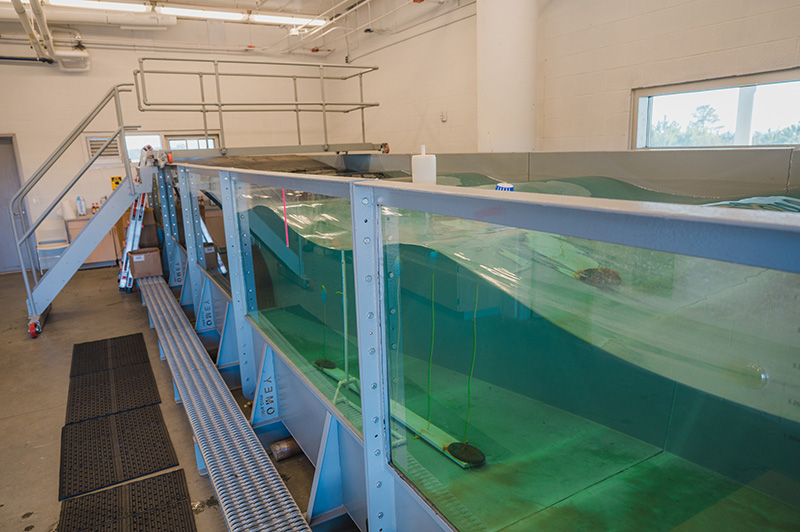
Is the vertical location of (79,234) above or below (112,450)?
above

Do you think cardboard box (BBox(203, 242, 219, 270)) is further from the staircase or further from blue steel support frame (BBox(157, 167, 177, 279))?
blue steel support frame (BBox(157, 167, 177, 279))

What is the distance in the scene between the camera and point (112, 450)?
2.59 m

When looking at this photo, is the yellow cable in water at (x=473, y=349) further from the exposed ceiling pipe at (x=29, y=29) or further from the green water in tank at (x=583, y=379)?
the exposed ceiling pipe at (x=29, y=29)

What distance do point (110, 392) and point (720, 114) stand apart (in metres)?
5.07

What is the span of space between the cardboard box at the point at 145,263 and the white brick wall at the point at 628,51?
443 centimetres

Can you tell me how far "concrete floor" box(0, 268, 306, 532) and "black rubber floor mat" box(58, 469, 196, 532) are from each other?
0.05 m

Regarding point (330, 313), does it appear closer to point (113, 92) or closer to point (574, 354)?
point (574, 354)

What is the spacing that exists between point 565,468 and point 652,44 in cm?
446

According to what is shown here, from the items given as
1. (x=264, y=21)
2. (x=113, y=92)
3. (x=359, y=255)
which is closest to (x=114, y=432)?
(x=359, y=255)

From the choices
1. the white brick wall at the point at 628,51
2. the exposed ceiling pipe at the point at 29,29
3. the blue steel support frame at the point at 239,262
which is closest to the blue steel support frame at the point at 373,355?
the blue steel support frame at the point at 239,262

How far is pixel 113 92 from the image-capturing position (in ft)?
15.2

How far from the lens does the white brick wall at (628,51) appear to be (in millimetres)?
3604

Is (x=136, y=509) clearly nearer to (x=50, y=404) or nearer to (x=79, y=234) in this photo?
(x=50, y=404)

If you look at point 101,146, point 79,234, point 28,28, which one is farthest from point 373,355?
point 101,146
